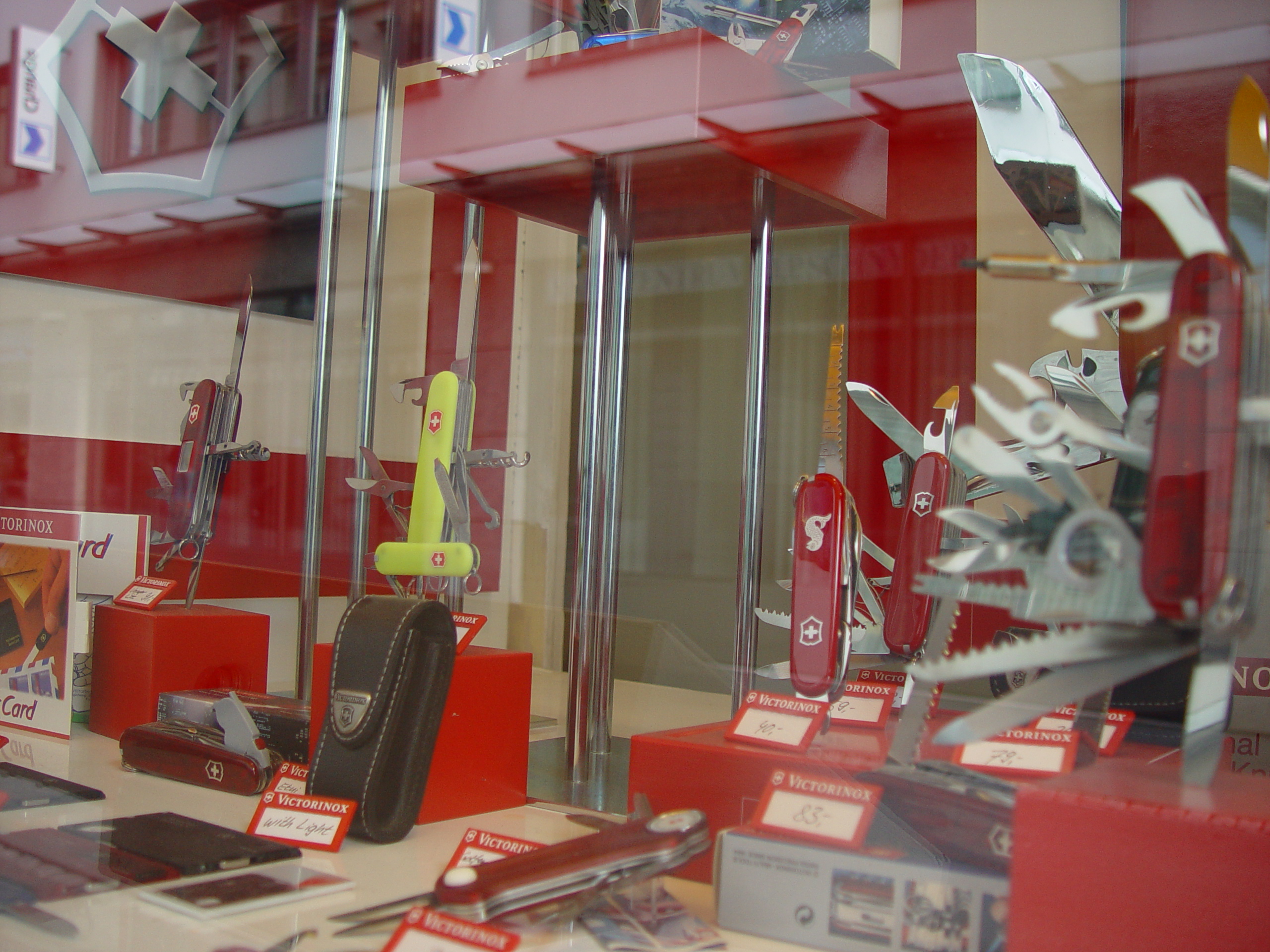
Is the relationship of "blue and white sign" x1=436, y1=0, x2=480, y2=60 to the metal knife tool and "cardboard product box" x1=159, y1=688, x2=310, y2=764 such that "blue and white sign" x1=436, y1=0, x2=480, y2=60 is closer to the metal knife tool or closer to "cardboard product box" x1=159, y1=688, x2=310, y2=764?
"cardboard product box" x1=159, y1=688, x2=310, y2=764

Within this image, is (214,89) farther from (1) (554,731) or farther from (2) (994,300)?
(2) (994,300)

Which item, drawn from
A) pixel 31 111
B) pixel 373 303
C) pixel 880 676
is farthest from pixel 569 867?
pixel 31 111

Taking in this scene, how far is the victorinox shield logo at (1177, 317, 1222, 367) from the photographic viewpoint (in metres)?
0.83

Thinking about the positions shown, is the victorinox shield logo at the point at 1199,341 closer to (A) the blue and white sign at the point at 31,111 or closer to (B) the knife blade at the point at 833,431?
(B) the knife blade at the point at 833,431

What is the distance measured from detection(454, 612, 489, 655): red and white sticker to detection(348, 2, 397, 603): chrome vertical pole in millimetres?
681

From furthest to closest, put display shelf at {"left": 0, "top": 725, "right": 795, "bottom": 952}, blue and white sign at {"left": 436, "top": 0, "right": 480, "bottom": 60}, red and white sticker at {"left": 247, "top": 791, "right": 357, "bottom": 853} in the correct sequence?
1. blue and white sign at {"left": 436, "top": 0, "right": 480, "bottom": 60}
2. red and white sticker at {"left": 247, "top": 791, "right": 357, "bottom": 853}
3. display shelf at {"left": 0, "top": 725, "right": 795, "bottom": 952}

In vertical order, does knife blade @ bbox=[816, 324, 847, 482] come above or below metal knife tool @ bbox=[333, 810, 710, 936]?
above

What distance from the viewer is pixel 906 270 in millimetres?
1773

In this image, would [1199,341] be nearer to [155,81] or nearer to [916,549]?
[916,549]

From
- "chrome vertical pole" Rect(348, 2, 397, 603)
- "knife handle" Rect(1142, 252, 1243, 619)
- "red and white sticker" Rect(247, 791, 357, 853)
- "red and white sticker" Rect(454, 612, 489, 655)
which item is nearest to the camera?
"knife handle" Rect(1142, 252, 1243, 619)

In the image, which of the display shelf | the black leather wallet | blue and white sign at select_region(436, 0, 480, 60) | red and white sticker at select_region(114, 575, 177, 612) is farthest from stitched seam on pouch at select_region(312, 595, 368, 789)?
blue and white sign at select_region(436, 0, 480, 60)

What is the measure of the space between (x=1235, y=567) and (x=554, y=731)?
1.29 metres

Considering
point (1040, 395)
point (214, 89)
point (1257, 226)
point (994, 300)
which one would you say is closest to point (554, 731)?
point (994, 300)

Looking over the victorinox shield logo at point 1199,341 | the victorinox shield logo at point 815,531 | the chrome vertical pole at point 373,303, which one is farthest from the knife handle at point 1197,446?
the chrome vertical pole at point 373,303
